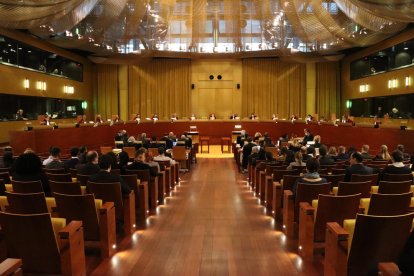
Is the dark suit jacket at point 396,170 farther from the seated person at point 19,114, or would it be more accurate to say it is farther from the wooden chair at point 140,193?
the seated person at point 19,114

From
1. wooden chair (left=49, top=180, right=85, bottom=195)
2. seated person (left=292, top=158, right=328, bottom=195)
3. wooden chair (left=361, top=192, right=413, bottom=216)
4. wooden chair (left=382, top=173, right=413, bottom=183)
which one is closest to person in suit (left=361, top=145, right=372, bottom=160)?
wooden chair (left=382, top=173, right=413, bottom=183)

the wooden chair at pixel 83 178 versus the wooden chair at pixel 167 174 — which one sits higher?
the wooden chair at pixel 83 178

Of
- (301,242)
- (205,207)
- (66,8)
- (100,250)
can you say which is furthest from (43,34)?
(301,242)

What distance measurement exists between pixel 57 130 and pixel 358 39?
1229 centimetres

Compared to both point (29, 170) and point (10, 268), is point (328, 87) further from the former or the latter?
point (10, 268)

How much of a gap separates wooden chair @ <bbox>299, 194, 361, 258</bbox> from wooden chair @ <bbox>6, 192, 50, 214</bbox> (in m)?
2.96

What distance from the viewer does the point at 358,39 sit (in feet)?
54.3

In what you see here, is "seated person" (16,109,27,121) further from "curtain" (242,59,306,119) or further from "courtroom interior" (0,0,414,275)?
"curtain" (242,59,306,119)

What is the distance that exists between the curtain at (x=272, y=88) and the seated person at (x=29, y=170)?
2128 cm

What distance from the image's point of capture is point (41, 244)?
3371 millimetres

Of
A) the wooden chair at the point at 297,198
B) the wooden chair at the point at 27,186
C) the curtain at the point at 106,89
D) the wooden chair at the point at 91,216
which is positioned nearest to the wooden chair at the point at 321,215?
the wooden chair at the point at 297,198

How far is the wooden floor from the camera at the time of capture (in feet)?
14.5

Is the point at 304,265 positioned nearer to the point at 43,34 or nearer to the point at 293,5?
the point at 43,34

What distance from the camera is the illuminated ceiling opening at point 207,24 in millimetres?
12039
